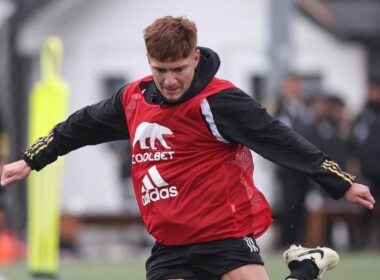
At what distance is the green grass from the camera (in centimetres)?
1285

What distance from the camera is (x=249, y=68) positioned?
2550 cm

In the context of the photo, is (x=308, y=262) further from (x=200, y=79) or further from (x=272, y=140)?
(x=200, y=79)

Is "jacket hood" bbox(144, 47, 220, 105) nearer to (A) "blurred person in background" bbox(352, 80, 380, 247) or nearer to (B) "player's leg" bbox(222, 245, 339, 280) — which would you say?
(B) "player's leg" bbox(222, 245, 339, 280)

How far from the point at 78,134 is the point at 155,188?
697 mm

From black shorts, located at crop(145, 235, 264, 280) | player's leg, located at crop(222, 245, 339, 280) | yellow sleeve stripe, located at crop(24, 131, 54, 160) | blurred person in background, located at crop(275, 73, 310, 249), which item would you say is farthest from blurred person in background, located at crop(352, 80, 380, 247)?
black shorts, located at crop(145, 235, 264, 280)

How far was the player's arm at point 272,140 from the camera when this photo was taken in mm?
6762

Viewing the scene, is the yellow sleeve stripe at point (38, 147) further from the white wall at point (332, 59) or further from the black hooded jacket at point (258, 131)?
the white wall at point (332, 59)

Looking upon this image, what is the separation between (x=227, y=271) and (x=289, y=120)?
909 centimetres

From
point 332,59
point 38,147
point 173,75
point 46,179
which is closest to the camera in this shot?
point 173,75

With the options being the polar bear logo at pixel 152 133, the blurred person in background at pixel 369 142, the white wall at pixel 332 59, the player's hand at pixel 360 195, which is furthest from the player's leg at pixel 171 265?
the white wall at pixel 332 59

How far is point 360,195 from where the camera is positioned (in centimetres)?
682

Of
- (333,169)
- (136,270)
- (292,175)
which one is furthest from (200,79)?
(292,175)

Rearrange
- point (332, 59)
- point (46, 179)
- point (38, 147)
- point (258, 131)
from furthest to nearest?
point (332, 59) → point (46, 179) → point (38, 147) → point (258, 131)

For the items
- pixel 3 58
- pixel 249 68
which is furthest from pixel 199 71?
pixel 249 68
